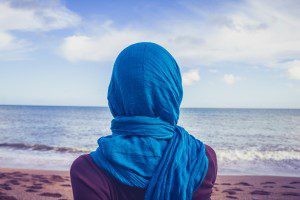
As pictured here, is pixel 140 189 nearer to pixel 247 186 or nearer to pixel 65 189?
pixel 65 189

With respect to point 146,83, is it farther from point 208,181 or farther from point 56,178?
point 56,178

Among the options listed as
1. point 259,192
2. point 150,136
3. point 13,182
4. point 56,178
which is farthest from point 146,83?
point 56,178

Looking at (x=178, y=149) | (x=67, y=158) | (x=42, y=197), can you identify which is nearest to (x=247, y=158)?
(x=67, y=158)

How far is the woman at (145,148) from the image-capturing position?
117cm

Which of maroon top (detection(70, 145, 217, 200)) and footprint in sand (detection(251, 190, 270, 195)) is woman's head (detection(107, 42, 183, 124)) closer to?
maroon top (detection(70, 145, 217, 200))

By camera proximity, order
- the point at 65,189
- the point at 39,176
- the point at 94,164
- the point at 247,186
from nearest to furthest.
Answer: the point at 94,164 → the point at 65,189 → the point at 247,186 → the point at 39,176

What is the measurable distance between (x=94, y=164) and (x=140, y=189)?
19 cm

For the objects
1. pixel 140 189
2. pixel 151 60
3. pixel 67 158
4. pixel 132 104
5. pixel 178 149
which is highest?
pixel 151 60

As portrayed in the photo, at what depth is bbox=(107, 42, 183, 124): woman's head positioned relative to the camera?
122 centimetres

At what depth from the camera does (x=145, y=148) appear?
3.90 feet

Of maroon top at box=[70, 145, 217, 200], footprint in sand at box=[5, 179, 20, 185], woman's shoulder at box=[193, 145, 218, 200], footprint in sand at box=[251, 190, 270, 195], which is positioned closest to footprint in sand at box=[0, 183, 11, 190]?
footprint in sand at box=[5, 179, 20, 185]

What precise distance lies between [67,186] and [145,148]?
23.6 feet

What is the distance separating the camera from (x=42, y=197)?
679 centimetres

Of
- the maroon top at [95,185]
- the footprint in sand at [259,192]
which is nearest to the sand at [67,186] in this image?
the footprint in sand at [259,192]
